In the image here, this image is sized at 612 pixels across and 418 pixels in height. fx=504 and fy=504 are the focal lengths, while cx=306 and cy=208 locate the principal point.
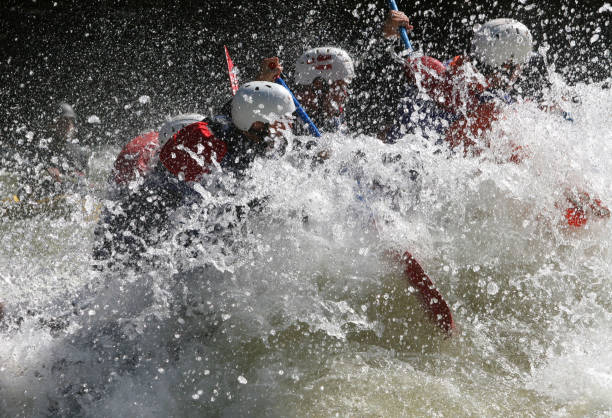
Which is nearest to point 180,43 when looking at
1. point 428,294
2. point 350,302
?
point 350,302

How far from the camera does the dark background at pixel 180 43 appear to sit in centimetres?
698

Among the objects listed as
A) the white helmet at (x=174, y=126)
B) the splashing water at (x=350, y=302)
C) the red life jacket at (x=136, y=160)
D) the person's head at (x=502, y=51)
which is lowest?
the splashing water at (x=350, y=302)

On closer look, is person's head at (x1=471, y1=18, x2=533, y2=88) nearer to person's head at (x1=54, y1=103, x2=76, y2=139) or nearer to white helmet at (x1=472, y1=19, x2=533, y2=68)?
white helmet at (x1=472, y1=19, x2=533, y2=68)

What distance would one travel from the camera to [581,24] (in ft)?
26.0

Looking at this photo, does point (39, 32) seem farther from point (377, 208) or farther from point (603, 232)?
point (603, 232)

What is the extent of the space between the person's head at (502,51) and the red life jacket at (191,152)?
214cm

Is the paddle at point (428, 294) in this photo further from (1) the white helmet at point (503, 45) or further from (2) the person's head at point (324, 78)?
(1) the white helmet at point (503, 45)

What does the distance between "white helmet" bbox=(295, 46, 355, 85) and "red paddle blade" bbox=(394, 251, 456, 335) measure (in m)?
1.62

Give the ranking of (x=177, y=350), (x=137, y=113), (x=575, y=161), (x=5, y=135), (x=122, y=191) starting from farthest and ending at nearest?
1. (x=137, y=113)
2. (x=5, y=135)
3. (x=575, y=161)
4. (x=122, y=191)
5. (x=177, y=350)

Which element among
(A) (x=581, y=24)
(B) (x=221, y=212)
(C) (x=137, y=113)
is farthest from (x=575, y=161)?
(C) (x=137, y=113)

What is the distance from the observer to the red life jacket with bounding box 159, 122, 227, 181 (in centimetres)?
289

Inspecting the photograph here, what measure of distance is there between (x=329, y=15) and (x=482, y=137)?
4668 mm

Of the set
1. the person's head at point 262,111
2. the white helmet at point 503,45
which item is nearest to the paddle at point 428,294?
the person's head at point 262,111

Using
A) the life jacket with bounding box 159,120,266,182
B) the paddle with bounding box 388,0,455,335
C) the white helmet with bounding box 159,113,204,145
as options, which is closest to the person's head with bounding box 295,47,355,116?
the white helmet with bounding box 159,113,204,145
